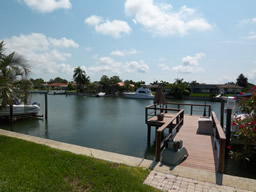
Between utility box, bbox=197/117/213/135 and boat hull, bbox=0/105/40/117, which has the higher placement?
utility box, bbox=197/117/213/135

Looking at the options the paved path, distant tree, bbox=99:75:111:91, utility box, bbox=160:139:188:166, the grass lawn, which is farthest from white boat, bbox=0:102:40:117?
distant tree, bbox=99:75:111:91

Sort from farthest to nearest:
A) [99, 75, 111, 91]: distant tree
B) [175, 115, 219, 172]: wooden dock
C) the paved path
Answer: [99, 75, 111, 91]: distant tree, [175, 115, 219, 172]: wooden dock, the paved path

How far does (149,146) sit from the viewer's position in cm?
984

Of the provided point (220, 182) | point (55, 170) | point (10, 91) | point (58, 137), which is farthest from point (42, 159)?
point (58, 137)

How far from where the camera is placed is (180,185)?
3.45 m

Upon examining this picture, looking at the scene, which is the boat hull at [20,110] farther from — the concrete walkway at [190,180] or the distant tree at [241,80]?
the distant tree at [241,80]

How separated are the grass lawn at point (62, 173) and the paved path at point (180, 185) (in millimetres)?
240

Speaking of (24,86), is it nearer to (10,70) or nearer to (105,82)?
(10,70)

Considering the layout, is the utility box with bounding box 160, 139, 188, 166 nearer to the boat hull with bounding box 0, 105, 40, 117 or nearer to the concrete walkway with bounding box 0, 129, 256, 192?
the concrete walkway with bounding box 0, 129, 256, 192

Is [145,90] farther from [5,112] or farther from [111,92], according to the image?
[5,112]

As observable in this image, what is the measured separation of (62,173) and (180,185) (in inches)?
97.0

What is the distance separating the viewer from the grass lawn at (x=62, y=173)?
3307 mm

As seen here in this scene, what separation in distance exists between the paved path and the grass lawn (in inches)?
9.4

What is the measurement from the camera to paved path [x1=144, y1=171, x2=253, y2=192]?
3.30 metres
